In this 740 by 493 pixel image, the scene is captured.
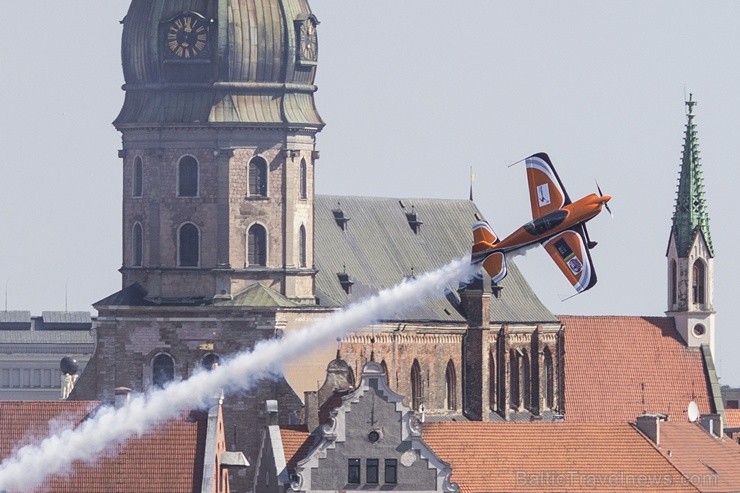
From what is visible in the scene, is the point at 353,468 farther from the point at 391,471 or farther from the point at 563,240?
the point at 563,240

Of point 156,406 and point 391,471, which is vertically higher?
point 156,406

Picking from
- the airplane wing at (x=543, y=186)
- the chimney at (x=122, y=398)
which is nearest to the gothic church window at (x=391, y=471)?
the chimney at (x=122, y=398)

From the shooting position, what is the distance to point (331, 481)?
17900cm

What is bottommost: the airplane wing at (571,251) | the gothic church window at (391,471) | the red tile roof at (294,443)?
the gothic church window at (391,471)

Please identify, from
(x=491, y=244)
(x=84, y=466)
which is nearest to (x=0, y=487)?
(x=84, y=466)

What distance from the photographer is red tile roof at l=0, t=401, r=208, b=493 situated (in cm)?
17400

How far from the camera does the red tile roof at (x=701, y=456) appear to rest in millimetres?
187250

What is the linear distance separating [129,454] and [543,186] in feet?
69.6

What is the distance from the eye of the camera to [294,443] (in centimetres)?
18300

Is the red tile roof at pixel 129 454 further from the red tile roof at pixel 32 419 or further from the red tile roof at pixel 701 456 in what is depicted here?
the red tile roof at pixel 701 456

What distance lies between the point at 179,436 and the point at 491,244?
16.2 metres

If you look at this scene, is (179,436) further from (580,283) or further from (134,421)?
(580,283)

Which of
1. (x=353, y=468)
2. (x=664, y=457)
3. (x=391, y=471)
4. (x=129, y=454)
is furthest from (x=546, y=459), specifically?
(x=129, y=454)

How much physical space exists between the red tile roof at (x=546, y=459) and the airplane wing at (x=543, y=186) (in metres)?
13.0
